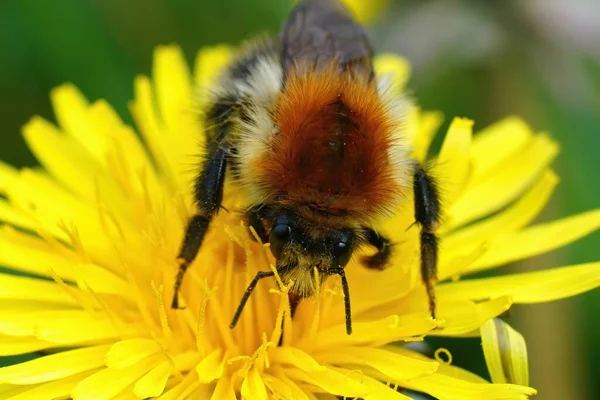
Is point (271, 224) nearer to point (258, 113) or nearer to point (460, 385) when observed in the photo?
point (258, 113)

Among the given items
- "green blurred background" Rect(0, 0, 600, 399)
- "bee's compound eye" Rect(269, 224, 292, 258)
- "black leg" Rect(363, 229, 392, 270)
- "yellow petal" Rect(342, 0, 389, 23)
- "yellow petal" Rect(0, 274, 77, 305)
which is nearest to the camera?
"bee's compound eye" Rect(269, 224, 292, 258)

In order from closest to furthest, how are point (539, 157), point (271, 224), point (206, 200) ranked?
point (271, 224) → point (206, 200) → point (539, 157)

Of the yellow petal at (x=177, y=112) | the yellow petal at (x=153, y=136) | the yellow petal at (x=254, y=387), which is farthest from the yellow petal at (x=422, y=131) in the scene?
the yellow petal at (x=254, y=387)

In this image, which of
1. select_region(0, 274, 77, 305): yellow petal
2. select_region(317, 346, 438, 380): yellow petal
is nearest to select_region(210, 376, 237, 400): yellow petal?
select_region(317, 346, 438, 380): yellow petal

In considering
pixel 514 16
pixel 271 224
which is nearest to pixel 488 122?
pixel 514 16

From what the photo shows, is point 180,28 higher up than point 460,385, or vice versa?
point 180,28

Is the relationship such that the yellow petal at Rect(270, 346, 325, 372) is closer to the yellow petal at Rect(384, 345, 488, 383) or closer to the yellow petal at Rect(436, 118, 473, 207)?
the yellow petal at Rect(384, 345, 488, 383)

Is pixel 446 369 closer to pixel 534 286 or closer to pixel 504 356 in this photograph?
pixel 504 356
